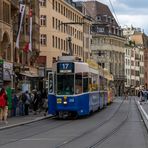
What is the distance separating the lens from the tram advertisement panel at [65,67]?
3603 centimetres

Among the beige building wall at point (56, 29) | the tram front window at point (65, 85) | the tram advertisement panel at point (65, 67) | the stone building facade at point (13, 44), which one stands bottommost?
the tram front window at point (65, 85)

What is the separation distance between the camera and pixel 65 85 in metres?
35.9

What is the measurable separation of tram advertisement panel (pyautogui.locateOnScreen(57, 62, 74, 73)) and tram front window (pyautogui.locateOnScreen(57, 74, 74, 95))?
0.30 meters

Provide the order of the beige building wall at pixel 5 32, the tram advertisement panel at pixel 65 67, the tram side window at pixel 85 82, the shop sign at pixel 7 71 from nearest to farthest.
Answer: the tram advertisement panel at pixel 65 67, the tram side window at pixel 85 82, the shop sign at pixel 7 71, the beige building wall at pixel 5 32

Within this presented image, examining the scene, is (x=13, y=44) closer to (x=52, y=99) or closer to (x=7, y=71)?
(x=7, y=71)

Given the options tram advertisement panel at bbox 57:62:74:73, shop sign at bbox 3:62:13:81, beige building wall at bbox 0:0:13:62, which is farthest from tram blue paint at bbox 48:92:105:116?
beige building wall at bbox 0:0:13:62

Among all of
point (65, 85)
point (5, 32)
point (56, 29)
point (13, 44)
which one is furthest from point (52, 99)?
point (56, 29)

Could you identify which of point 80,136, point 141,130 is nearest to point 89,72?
point 141,130

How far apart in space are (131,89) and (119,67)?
Answer: 10.9 meters

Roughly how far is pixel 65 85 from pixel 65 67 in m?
1.07

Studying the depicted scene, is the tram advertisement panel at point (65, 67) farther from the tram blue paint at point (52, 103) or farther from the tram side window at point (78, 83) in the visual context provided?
the tram blue paint at point (52, 103)

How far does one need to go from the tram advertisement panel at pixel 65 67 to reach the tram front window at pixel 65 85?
0.99 feet

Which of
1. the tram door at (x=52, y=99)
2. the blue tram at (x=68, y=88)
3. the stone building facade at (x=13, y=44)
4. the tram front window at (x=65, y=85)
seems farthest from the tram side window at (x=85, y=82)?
the stone building facade at (x=13, y=44)

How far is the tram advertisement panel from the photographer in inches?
1419
